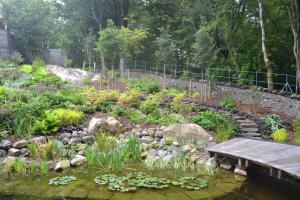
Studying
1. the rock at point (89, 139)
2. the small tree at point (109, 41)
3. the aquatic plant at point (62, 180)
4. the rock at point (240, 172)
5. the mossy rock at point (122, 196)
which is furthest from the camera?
the small tree at point (109, 41)

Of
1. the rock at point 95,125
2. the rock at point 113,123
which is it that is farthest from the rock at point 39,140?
the rock at point 113,123

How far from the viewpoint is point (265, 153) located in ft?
21.4

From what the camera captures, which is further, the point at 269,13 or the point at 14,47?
the point at 14,47

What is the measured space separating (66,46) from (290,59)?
16.6 meters

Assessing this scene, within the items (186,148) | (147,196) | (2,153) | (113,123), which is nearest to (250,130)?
(186,148)

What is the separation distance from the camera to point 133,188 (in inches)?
229

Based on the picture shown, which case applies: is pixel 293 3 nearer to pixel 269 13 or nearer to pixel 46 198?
pixel 269 13

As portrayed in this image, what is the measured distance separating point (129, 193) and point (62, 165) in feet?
6.53

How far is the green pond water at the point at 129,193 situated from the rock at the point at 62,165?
0.88 feet

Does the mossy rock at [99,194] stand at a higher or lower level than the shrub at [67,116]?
lower

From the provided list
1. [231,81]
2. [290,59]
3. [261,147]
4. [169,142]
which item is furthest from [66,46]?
[261,147]

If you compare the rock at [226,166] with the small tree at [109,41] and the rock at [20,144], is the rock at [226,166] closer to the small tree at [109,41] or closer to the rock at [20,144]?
the rock at [20,144]

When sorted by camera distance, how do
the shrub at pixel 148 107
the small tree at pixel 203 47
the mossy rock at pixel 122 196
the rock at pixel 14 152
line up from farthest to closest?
the small tree at pixel 203 47
the shrub at pixel 148 107
the rock at pixel 14 152
the mossy rock at pixel 122 196

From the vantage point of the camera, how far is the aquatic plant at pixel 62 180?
6.04 metres
